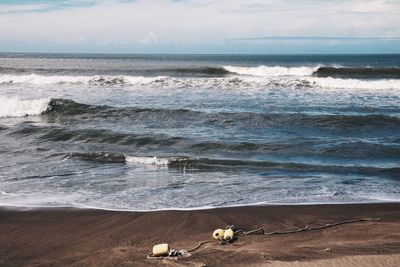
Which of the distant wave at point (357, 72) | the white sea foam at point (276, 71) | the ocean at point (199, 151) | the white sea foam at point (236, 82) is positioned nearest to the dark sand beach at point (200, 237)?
the ocean at point (199, 151)

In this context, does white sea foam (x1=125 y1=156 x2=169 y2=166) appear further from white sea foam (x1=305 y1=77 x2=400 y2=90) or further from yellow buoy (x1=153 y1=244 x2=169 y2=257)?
white sea foam (x1=305 y1=77 x2=400 y2=90)

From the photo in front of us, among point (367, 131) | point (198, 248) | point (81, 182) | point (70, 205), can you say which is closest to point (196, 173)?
point (81, 182)

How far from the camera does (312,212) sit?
6.82 meters

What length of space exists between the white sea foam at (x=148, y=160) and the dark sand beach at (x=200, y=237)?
3.40 meters

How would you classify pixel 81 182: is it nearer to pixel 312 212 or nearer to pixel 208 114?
pixel 312 212

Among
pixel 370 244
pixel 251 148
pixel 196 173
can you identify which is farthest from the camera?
pixel 251 148

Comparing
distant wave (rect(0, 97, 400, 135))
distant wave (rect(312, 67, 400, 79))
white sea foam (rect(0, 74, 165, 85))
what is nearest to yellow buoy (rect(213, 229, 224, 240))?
distant wave (rect(0, 97, 400, 135))

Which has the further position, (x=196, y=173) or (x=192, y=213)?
(x=196, y=173)

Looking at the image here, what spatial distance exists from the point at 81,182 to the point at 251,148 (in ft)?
13.8

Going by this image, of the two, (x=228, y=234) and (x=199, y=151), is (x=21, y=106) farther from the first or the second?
(x=228, y=234)

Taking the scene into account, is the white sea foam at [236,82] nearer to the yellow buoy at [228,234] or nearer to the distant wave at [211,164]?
the distant wave at [211,164]

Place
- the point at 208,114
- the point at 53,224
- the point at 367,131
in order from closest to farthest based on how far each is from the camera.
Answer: the point at 53,224
the point at 367,131
the point at 208,114

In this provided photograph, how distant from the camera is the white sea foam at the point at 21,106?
61.4 feet

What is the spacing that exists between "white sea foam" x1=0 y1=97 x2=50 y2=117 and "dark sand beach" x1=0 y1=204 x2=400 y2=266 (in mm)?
12486
